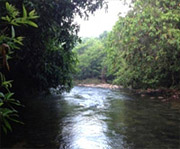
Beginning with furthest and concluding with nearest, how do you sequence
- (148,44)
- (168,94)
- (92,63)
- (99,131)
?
(92,63) → (168,94) → (148,44) → (99,131)

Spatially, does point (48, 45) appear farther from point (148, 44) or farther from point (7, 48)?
point (148, 44)

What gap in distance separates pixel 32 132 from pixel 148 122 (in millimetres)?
3464

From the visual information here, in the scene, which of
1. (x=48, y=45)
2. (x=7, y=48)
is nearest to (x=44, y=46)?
(x=48, y=45)

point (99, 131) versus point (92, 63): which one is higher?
point (92, 63)

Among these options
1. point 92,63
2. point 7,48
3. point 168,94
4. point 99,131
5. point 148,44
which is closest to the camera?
point 7,48

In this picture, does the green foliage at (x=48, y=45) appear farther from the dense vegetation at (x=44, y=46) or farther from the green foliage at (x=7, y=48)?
the green foliage at (x=7, y=48)

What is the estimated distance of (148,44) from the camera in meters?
10.1

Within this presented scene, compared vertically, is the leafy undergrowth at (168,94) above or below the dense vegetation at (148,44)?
below

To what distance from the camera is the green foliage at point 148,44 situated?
8.90m

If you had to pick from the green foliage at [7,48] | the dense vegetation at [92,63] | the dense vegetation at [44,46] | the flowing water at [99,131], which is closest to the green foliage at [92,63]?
the dense vegetation at [92,63]

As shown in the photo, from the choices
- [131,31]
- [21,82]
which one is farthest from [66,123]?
[131,31]

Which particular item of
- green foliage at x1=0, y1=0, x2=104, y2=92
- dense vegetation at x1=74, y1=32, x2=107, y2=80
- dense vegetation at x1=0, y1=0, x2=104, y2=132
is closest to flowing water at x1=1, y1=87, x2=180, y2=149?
dense vegetation at x1=0, y1=0, x2=104, y2=132

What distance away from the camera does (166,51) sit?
9.71 meters

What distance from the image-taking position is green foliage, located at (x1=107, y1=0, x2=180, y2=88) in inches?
350
